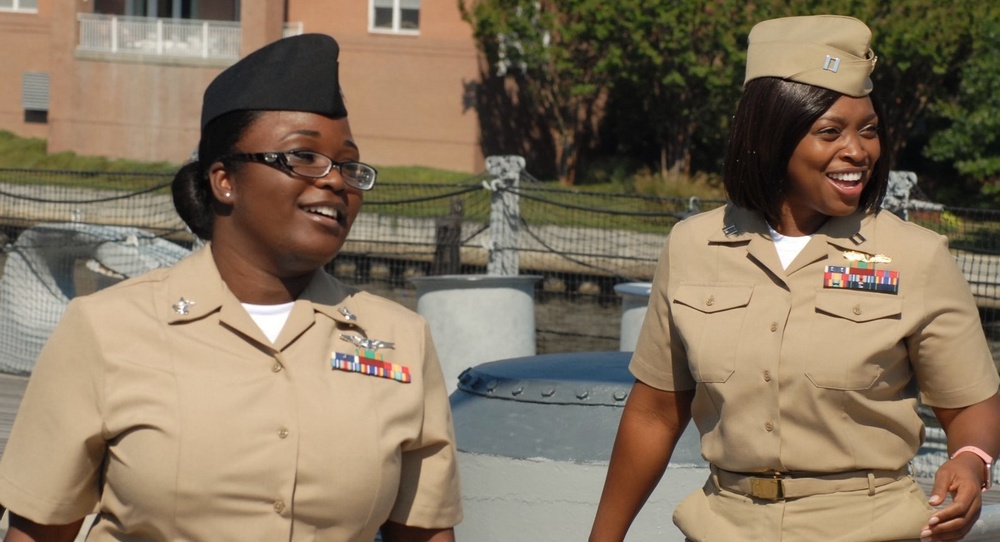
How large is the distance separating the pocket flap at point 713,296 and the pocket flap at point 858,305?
6.2 inches

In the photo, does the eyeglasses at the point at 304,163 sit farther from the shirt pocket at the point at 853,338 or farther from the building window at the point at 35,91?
the building window at the point at 35,91

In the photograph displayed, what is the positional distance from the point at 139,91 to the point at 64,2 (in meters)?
2.96

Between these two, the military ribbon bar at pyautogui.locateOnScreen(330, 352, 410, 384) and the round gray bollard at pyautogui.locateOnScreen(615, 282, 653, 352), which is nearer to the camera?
the military ribbon bar at pyautogui.locateOnScreen(330, 352, 410, 384)

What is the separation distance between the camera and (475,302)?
852cm

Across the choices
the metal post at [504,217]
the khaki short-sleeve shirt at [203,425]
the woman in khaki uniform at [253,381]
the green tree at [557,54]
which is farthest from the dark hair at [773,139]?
the green tree at [557,54]

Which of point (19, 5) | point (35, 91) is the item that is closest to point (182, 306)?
point (35, 91)

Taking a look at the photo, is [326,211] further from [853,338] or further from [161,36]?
[161,36]

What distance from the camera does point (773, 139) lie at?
3018 millimetres

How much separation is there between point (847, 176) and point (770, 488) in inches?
25.6

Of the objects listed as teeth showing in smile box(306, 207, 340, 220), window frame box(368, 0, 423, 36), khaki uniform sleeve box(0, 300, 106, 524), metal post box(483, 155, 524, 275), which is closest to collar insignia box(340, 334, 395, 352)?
teeth showing in smile box(306, 207, 340, 220)

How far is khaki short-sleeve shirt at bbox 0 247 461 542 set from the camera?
244cm

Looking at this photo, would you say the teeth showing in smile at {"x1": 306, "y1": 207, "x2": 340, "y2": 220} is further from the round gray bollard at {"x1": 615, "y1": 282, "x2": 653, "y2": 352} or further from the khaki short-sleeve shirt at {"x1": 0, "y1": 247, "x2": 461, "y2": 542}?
the round gray bollard at {"x1": 615, "y1": 282, "x2": 653, "y2": 352}

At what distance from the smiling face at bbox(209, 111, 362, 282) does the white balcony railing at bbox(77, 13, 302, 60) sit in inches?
1376

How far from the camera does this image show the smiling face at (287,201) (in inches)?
101
